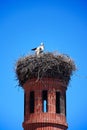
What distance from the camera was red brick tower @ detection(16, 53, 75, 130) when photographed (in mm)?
42812

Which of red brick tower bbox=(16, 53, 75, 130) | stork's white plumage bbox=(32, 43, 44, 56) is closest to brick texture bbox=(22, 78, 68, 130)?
red brick tower bbox=(16, 53, 75, 130)

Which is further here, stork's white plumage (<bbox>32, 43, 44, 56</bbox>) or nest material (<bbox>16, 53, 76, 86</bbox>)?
stork's white plumage (<bbox>32, 43, 44, 56</bbox>)

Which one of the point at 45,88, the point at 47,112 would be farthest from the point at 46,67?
the point at 47,112

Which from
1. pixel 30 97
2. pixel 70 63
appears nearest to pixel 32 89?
pixel 30 97

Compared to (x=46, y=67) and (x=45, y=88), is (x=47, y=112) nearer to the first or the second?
(x=45, y=88)

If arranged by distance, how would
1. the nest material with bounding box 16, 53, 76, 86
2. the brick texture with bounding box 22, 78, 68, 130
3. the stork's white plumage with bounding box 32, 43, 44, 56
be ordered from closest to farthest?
the brick texture with bounding box 22, 78, 68, 130 → the nest material with bounding box 16, 53, 76, 86 → the stork's white plumage with bounding box 32, 43, 44, 56

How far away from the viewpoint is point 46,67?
43.5 m

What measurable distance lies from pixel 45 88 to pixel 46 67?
147 cm

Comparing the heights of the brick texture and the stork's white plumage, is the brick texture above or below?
below

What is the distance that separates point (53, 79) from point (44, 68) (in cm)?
112

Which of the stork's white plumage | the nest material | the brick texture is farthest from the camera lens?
the stork's white plumage

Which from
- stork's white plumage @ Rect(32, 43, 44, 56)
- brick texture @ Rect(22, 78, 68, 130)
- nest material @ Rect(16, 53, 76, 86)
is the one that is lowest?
brick texture @ Rect(22, 78, 68, 130)

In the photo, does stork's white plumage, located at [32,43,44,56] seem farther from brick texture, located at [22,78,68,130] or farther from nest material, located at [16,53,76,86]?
brick texture, located at [22,78,68,130]

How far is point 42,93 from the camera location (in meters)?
43.5
